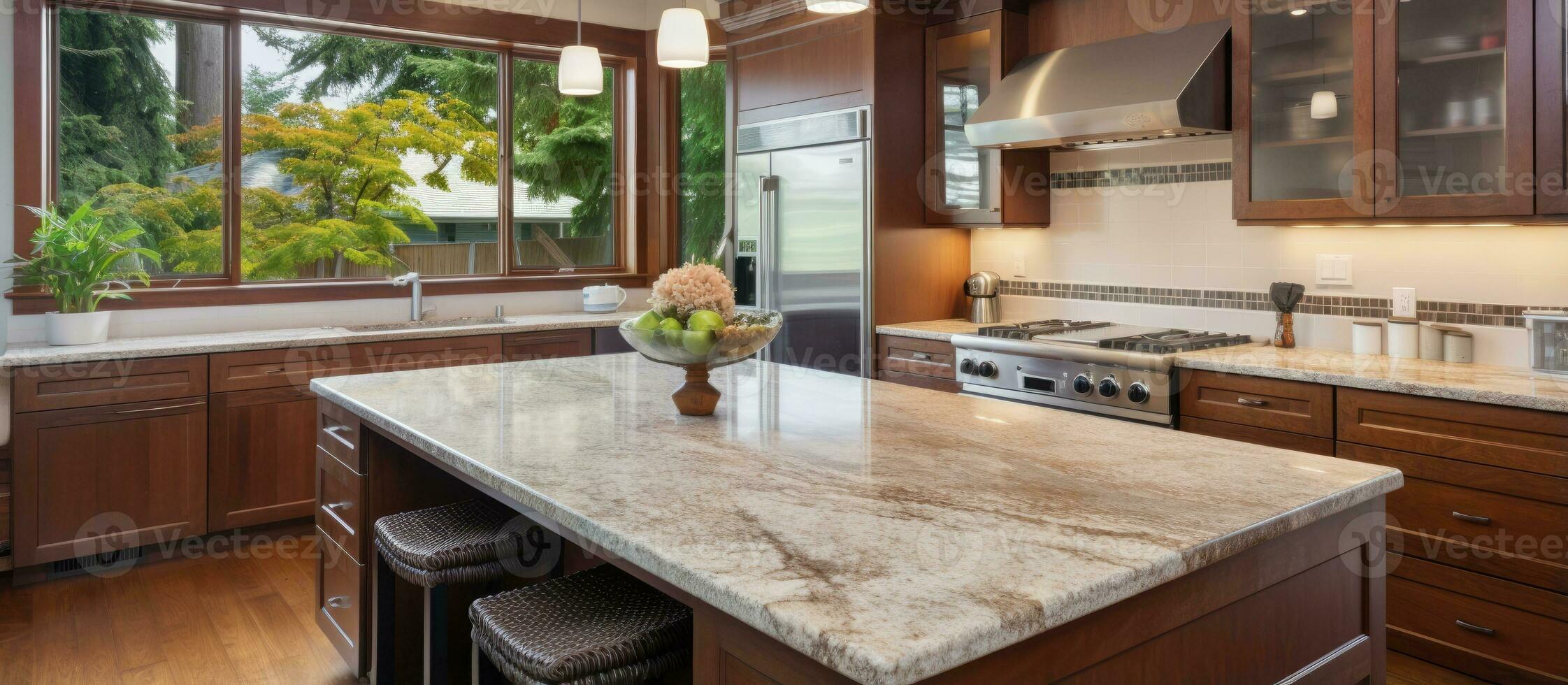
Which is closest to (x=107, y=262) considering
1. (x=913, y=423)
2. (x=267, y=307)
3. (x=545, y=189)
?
(x=267, y=307)

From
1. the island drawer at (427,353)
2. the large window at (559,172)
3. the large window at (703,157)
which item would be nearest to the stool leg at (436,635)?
the island drawer at (427,353)

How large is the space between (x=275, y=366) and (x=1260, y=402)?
375 cm

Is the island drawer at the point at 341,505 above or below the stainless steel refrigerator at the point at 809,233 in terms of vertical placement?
below

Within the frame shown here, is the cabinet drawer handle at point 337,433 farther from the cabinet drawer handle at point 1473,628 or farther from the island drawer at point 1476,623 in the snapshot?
the cabinet drawer handle at point 1473,628

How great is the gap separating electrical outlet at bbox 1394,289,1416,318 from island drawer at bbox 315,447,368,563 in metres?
3.27

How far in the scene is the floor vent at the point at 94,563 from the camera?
12.6 feet

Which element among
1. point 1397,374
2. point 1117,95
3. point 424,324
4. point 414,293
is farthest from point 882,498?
point 414,293

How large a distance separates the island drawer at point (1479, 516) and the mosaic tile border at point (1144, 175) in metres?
1.31

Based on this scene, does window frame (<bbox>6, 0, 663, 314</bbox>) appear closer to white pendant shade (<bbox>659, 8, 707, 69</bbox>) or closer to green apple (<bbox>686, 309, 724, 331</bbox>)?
white pendant shade (<bbox>659, 8, 707, 69</bbox>)

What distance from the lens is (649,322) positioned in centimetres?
221

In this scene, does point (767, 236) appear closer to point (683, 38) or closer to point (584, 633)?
point (683, 38)

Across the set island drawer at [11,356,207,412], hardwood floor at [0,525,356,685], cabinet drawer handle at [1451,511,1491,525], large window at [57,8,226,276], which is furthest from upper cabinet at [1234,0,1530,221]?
large window at [57,8,226,276]

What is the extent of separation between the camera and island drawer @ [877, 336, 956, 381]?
4.23 m

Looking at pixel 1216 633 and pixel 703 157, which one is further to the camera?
pixel 703 157
